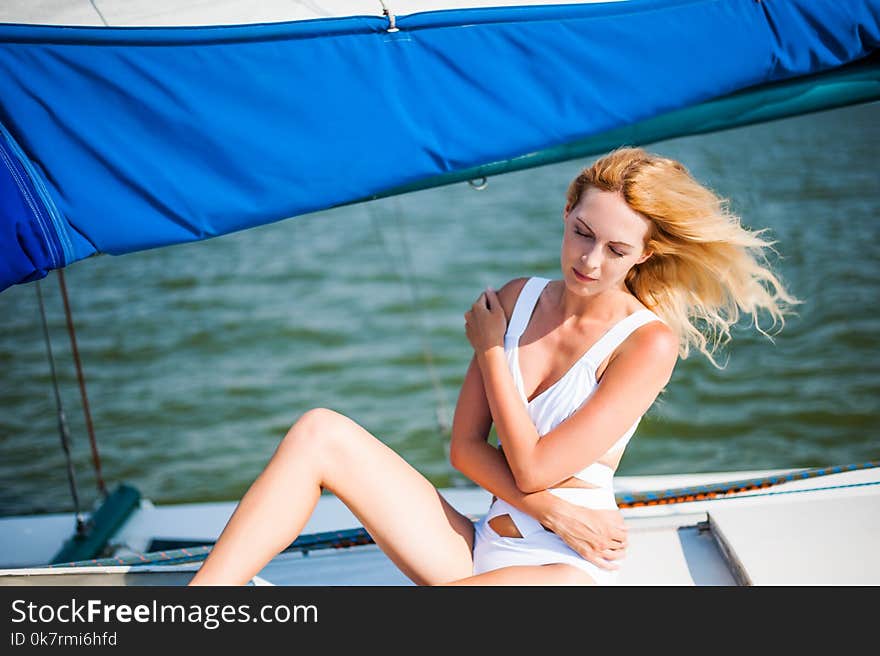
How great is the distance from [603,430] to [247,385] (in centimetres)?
476

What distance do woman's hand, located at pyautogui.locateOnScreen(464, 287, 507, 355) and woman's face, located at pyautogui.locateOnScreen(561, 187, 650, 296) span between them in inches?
8.3

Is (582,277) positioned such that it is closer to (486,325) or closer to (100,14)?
(486,325)

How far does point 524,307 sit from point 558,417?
29 centimetres

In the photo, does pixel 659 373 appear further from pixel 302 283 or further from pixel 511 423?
pixel 302 283

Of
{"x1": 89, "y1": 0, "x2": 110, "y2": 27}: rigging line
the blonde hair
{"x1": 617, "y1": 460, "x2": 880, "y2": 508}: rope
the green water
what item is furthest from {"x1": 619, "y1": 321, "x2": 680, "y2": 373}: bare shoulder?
the green water

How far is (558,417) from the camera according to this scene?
217 cm

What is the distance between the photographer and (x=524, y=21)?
6.78 ft

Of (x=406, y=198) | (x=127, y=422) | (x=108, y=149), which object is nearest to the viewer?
(x=108, y=149)

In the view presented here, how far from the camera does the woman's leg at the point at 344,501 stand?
199cm

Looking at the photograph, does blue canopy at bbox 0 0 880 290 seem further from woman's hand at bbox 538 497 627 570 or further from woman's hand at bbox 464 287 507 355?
woman's hand at bbox 538 497 627 570

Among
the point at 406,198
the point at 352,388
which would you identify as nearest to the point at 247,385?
the point at 352,388

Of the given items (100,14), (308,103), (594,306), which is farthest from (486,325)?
(100,14)

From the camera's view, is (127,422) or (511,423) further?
(127,422)

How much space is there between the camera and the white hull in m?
2.29
